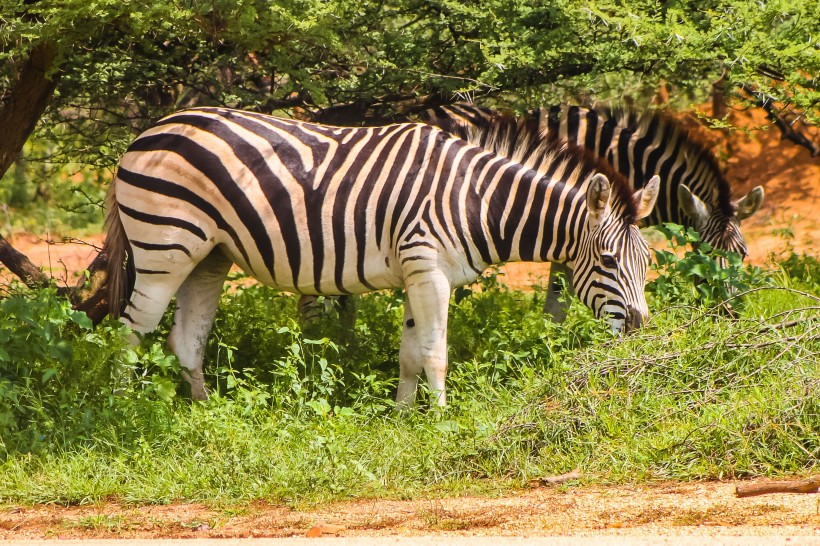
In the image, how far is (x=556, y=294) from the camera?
8.16m

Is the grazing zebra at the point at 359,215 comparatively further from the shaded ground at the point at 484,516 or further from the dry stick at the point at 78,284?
the shaded ground at the point at 484,516

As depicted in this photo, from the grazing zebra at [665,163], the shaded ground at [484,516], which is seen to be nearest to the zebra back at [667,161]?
the grazing zebra at [665,163]

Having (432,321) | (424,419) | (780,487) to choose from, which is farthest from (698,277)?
(780,487)

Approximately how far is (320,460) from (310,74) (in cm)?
337

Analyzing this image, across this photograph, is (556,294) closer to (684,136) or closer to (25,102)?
(684,136)

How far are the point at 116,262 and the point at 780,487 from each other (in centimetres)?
424

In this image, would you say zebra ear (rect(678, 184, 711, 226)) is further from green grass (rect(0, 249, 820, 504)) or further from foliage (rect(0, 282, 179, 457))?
foliage (rect(0, 282, 179, 457))

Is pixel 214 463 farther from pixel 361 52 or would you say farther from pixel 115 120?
pixel 115 120

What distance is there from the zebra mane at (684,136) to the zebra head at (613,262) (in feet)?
5.43

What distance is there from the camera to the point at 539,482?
540 cm

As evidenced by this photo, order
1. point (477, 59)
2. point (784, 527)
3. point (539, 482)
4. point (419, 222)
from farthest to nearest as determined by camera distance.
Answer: point (477, 59) < point (419, 222) < point (539, 482) < point (784, 527)

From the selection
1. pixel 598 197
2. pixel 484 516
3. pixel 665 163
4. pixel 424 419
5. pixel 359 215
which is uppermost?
pixel 665 163

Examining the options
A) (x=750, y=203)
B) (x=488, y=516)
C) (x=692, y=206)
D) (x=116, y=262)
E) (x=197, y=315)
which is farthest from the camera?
(x=750, y=203)

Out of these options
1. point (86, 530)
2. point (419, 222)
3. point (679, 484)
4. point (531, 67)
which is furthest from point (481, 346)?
point (86, 530)
